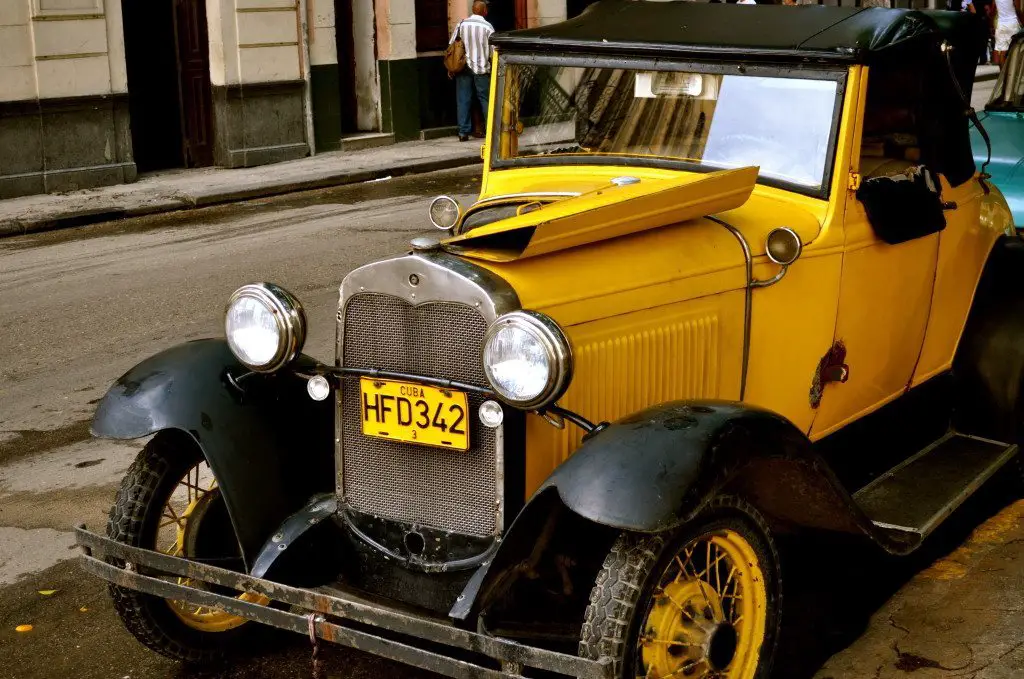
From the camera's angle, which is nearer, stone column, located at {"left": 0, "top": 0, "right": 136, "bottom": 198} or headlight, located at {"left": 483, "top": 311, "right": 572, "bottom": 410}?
headlight, located at {"left": 483, "top": 311, "right": 572, "bottom": 410}

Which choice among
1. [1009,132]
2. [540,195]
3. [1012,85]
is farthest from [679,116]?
[1012,85]

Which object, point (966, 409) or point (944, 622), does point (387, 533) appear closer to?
point (944, 622)

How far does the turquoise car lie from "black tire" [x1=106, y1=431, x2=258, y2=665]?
584cm

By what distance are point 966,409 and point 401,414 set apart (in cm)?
277

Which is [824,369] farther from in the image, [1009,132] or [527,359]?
[1009,132]

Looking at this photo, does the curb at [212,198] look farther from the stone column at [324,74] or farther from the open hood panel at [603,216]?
the open hood panel at [603,216]

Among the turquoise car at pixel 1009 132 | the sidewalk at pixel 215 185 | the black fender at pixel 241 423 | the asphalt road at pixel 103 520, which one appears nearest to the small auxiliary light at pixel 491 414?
the black fender at pixel 241 423

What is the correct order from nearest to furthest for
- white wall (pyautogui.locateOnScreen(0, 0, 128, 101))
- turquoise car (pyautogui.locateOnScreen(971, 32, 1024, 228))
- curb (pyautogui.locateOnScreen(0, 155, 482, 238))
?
turquoise car (pyautogui.locateOnScreen(971, 32, 1024, 228))
curb (pyautogui.locateOnScreen(0, 155, 482, 238))
white wall (pyautogui.locateOnScreen(0, 0, 128, 101))

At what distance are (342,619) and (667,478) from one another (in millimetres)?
1141

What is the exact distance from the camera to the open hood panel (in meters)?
3.91

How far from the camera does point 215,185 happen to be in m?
15.0

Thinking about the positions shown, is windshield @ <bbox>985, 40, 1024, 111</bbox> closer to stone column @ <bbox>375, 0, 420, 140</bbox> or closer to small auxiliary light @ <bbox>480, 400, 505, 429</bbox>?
small auxiliary light @ <bbox>480, 400, 505, 429</bbox>

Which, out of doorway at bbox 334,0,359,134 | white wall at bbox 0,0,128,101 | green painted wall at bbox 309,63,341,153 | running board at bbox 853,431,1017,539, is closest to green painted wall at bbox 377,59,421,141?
doorway at bbox 334,0,359,134

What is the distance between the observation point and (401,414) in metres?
4.01
